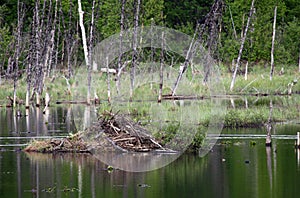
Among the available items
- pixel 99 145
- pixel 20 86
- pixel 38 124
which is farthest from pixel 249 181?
pixel 20 86

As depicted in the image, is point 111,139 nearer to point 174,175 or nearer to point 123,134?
point 123,134

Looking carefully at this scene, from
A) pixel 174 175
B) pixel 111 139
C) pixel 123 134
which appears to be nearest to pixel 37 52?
pixel 111 139

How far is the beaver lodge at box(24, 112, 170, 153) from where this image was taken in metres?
19.7

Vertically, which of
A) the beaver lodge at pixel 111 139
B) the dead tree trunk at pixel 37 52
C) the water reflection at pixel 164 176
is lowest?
the water reflection at pixel 164 176

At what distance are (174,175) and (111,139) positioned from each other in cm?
335

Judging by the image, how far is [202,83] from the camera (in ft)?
133

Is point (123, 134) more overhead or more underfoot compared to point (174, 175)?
more overhead

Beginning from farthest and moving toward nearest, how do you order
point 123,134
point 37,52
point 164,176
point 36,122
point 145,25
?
point 145,25 < point 37,52 < point 36,122 < point 123,134 < point 164,176

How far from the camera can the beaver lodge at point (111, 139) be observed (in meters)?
19.7

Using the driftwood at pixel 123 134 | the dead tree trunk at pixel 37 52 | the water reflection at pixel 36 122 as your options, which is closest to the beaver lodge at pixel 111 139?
the driftwood at pixel 123 134

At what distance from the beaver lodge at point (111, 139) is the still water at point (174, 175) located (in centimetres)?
43

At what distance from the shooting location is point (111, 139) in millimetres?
19922

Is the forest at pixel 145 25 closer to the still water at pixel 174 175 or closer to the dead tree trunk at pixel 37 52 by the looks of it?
the dead tree trunk at pixel 37 52

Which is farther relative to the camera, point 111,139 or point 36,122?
point 36,122
